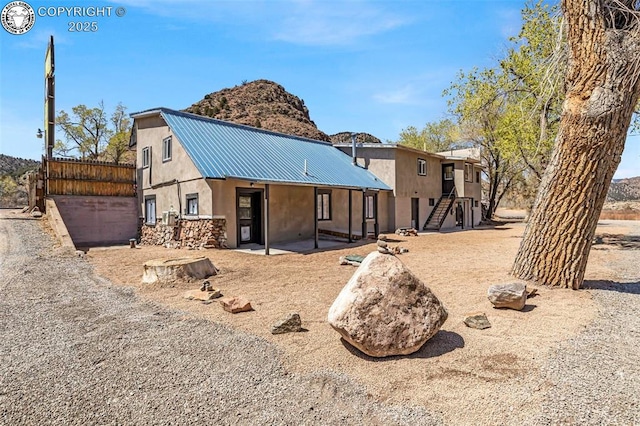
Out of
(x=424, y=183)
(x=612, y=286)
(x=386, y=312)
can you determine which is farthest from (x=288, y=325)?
(x=424, y=183)

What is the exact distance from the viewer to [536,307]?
18.4ft

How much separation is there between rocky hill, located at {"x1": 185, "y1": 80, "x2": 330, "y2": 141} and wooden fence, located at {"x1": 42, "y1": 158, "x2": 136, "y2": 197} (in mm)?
34656

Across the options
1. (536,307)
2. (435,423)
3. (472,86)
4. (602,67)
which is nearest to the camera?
(435,423)

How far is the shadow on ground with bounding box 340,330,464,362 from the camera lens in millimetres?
4207

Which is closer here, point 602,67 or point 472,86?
point 602,67

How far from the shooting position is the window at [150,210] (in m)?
16.5

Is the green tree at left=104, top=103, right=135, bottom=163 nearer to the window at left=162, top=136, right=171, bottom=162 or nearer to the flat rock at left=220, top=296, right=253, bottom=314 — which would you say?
the window at left=162, top=136, right=171, bottom=162

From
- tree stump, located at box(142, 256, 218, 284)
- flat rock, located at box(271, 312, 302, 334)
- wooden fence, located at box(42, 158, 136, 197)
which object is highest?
wooden fence, located at box(42, 158, 136, 197)

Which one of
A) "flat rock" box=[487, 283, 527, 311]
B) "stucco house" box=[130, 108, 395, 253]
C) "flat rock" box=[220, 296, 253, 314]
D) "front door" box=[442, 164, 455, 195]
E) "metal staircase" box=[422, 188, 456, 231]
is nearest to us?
"flat rock" box=[487, 283, 527, 311]

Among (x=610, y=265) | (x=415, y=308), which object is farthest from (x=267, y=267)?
(x=610, y=265)

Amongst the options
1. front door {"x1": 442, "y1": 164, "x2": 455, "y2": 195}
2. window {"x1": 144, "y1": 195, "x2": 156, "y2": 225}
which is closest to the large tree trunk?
window {"x1": 144, "y1": 195, "x2": 156, "y2": 225}

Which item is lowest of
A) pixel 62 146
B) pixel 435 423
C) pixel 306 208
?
pixel 435 423

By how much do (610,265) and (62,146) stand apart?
38.2 metres

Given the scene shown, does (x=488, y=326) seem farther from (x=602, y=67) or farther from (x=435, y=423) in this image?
(x=602, y=67)
